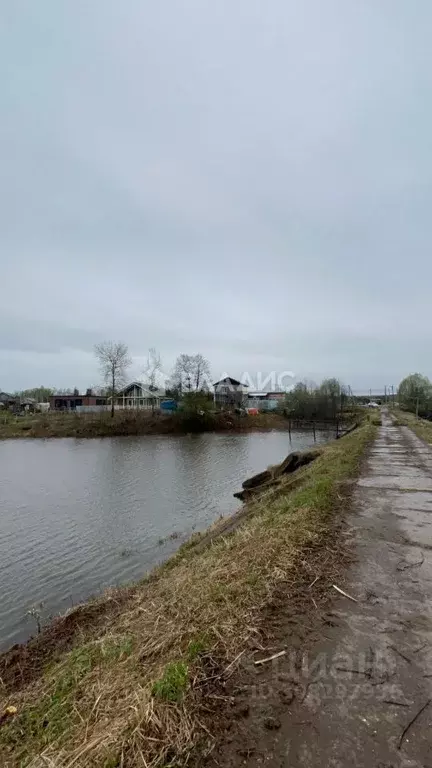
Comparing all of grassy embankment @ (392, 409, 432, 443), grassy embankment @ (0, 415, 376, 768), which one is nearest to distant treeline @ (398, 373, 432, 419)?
grassy embankment @ (392, 409, 432, 443)

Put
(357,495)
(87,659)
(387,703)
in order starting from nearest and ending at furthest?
(387,703), (87,659), (357,495)

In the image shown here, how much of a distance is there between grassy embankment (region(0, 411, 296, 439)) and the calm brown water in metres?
23.6

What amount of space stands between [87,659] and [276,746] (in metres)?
2.34

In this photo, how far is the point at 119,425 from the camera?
190 ft

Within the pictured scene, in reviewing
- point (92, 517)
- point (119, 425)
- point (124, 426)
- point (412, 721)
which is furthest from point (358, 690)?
point (119, 425)

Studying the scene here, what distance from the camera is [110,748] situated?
2.47 m

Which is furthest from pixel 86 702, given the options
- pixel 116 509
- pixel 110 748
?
pixel 116 509

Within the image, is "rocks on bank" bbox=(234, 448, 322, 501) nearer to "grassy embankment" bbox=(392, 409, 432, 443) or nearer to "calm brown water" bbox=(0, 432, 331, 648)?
"calm brown water" bbox=(0, 432, 331, 648)

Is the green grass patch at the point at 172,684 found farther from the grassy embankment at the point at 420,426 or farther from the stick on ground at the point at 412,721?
the grassy embankment at the point at 420,426

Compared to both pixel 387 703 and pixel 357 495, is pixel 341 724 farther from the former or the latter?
pixel 357 495

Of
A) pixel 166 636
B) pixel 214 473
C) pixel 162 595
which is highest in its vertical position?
pixel 166 636

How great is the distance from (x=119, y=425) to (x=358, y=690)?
5718cm

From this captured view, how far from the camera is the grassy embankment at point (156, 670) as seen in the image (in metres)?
2.55

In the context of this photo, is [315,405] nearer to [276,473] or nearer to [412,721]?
[276,473]
